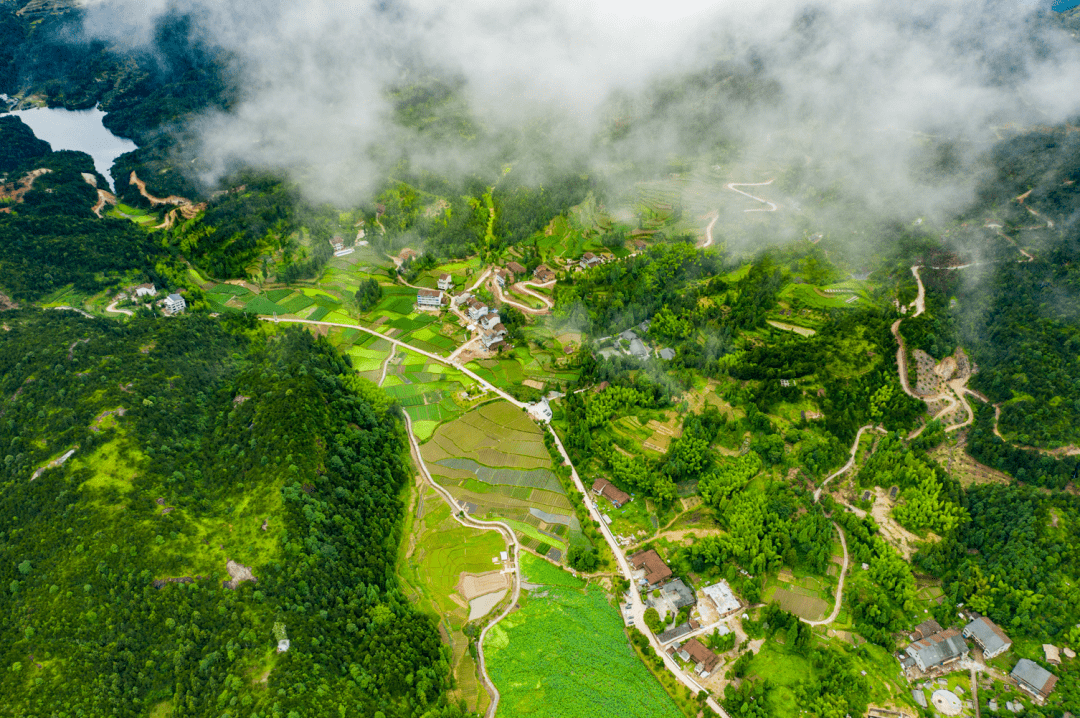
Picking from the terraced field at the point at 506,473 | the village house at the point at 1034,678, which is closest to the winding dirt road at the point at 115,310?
the terraced field at the point at 506,473

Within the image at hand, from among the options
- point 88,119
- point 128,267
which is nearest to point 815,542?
point 128,267

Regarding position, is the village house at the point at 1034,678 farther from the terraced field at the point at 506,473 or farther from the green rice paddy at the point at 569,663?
the terraced field at the point at 506,473

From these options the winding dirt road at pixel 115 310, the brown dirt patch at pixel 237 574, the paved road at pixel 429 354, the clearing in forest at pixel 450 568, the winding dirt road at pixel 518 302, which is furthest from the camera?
the winding dirt road at pixel 518 302

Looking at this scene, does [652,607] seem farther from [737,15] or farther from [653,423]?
[737,15]

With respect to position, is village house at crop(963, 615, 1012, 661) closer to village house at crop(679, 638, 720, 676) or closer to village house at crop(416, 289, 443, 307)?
village house at crop(679, 638, 720, 676)

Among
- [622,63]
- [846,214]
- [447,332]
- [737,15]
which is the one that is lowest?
[447,332]

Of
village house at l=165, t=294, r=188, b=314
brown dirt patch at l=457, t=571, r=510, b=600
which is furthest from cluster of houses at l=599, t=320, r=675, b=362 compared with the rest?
village house at l=165, t=294, r=188, b=314
